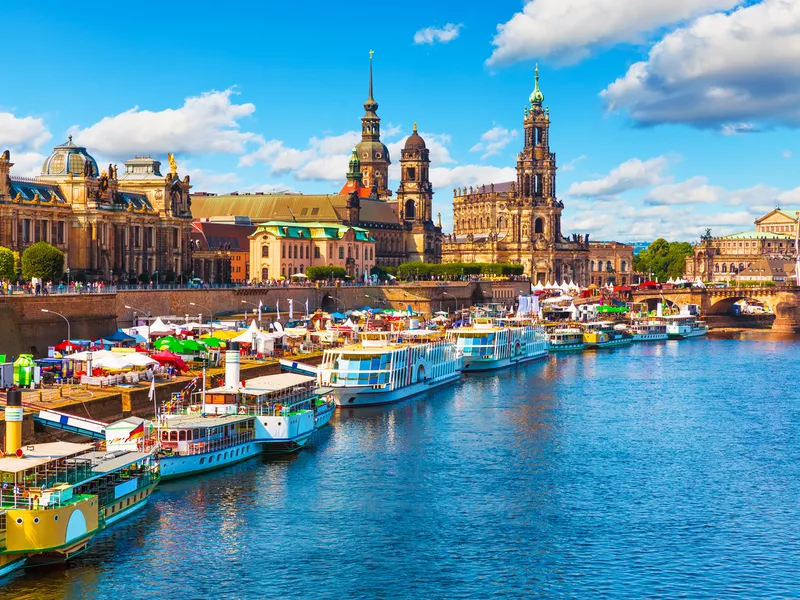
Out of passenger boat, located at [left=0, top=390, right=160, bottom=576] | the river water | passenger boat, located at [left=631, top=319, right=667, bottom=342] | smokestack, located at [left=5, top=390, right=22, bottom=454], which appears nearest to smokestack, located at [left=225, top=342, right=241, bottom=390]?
the river water

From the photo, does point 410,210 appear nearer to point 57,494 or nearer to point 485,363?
point 485,363

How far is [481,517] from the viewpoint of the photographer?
43906mm

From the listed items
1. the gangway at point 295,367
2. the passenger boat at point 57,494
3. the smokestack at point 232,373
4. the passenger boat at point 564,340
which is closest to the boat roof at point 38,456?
the passenger boat at point 57,494

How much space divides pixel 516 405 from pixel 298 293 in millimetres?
53347

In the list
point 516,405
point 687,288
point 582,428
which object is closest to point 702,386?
point 516,405

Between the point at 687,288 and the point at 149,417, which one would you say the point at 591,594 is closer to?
the point at 149,417

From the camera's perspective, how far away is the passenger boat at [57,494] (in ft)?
117

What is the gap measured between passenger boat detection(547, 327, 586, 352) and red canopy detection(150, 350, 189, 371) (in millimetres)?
62718

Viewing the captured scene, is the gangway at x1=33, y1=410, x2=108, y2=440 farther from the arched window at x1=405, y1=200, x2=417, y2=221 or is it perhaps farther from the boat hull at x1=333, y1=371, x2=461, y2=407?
the arched window at x1=405, y1=200, x2=417, y2=221

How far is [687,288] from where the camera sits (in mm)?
170750

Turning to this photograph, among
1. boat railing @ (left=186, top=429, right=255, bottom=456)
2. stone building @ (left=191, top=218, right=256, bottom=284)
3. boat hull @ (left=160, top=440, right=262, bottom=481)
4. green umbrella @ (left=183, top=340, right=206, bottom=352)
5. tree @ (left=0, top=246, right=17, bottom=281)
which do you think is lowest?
boat hull @ (left=160, top=440, right=262, bottom=481)

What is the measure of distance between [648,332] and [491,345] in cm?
4889

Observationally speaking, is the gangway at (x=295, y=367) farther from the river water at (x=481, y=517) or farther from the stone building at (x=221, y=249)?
the stone building at (x=221, y=249)

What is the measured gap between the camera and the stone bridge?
160875mm
